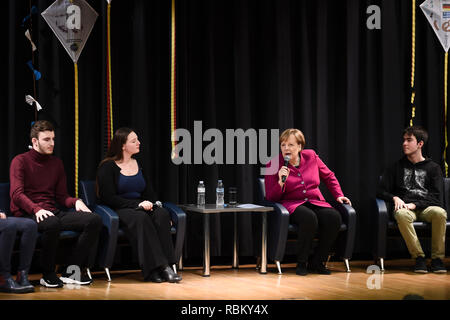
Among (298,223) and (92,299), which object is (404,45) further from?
(92,299)

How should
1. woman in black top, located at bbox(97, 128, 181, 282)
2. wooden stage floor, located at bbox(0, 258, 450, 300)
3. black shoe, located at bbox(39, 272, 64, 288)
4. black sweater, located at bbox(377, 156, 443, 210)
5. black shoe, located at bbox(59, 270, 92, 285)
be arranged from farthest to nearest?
black sweater, located at bbox(377, 156, 443, 210), woman in black top, located at bbox(97, 128, 181, 282), black shoe, located at bbox(59, 270, 92, 285), black shoe, located at bbox(39, 272, 64, 288), wooden stage floor, located at bbox(0, 258, 450, 300)

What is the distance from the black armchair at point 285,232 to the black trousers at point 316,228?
8 centimetres

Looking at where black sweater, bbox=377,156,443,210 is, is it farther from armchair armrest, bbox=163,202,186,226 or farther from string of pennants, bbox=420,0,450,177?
armchair armrest, bbox=163,202,186,226

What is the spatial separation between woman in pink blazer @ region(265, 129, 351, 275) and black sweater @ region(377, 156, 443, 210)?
44 centimetres

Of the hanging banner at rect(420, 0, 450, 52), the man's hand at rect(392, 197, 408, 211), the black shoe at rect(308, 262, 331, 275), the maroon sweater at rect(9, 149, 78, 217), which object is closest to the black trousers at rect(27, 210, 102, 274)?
the maroon sweater at rect(9, 149, 78, 217)

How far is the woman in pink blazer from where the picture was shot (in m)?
4.54

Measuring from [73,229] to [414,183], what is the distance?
2655 millimetres

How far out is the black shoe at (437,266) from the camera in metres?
4.60

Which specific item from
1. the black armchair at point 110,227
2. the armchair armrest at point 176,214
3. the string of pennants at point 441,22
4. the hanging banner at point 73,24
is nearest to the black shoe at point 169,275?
the black armchair at point 110,227

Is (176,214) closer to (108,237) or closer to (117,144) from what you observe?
(108,237)

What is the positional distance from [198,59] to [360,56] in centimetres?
148

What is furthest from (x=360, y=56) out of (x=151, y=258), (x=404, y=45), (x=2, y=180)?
(x=2, y=180)

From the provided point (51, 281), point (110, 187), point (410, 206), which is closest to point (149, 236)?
point (110, 187)
